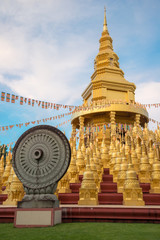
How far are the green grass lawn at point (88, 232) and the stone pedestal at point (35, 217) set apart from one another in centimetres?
20

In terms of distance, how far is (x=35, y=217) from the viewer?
5.52 meters

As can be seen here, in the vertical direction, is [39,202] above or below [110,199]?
above

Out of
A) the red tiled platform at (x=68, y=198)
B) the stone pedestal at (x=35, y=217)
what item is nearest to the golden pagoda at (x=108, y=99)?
the red tiled platform at (x=68, y=198)

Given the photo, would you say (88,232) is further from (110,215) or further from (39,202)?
(39,202)

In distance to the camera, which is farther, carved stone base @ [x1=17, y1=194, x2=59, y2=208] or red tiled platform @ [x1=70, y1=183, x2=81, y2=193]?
red tiled platform @ [x1=70, y1=183, x2=81, y2=193]

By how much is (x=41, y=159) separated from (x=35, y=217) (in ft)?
4.84

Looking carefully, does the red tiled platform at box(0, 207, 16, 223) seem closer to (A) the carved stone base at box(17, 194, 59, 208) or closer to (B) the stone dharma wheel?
(A) the carved stone base at box(17, 194, 59, 208)

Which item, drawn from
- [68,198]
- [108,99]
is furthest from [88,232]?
[108,99]

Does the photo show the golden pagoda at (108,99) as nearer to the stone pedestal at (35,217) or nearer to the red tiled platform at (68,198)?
the red tiled platform at (68,198)

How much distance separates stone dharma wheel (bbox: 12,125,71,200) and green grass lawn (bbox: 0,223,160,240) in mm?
1049

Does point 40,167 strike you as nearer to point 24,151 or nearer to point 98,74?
point 24,151

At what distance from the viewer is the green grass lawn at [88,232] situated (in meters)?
4.23

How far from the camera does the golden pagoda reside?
2417cm

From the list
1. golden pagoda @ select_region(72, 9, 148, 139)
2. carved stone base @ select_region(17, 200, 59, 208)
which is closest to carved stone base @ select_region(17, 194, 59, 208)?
carved stone base @ select_region(17, 200, 59, 208)
